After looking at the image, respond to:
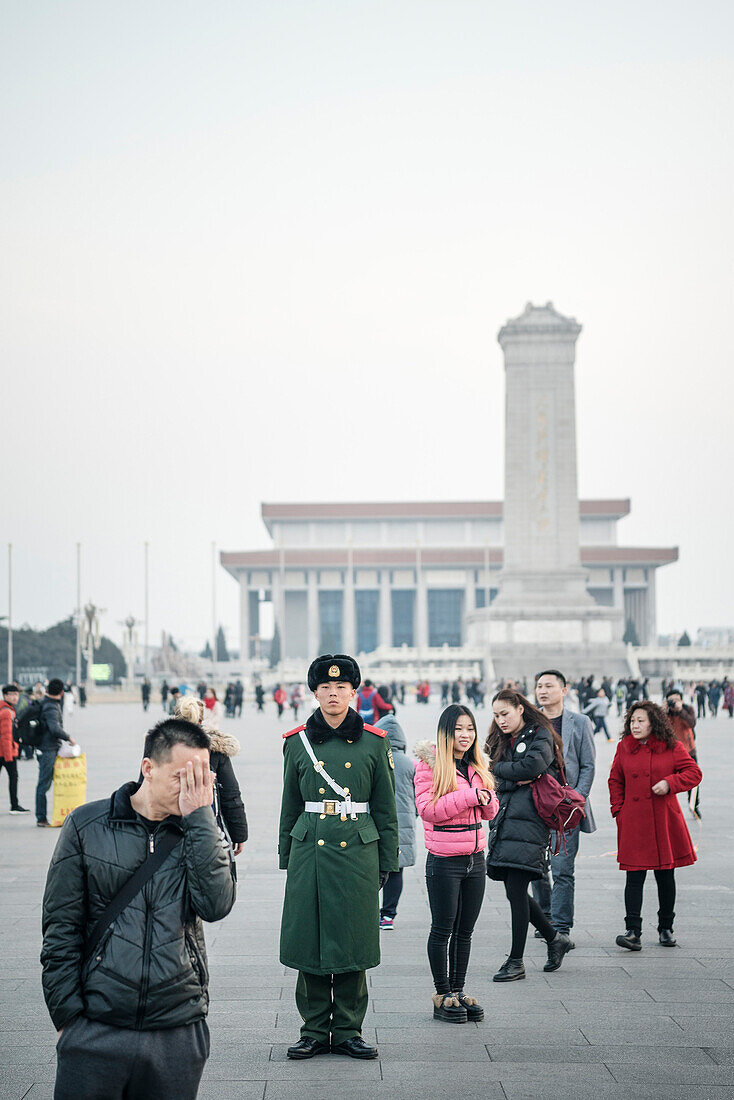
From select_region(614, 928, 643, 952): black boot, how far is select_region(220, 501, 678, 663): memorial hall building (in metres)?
89.6

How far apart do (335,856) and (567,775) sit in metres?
Answer: 2.61

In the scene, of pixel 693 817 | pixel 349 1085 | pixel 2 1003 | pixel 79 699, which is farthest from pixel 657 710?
pixel 79 699

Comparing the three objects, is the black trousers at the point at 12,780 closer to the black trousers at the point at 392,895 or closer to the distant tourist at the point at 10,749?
the distant tourist at the point at 10,749

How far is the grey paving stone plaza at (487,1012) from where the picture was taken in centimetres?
458

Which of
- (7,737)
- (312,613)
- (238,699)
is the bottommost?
(238,699)

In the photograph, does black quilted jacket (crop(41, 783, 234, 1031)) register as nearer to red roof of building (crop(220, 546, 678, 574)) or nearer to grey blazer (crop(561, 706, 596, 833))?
grey blazer (crop(561, 706, 596, 833))

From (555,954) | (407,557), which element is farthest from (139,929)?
(407,557)

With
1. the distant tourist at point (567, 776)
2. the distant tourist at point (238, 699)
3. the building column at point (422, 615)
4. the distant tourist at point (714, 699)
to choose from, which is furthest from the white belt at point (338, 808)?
the building column at point (422, 615)

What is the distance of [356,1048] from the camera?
16.0ft

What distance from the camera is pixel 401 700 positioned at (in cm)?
4606

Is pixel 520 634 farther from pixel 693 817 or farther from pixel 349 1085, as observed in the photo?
pixel 349 1085

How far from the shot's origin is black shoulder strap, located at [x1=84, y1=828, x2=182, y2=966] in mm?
3031

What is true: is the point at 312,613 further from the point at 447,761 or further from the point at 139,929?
the point at 139,929

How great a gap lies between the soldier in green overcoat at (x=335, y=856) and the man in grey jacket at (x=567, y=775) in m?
2.22
